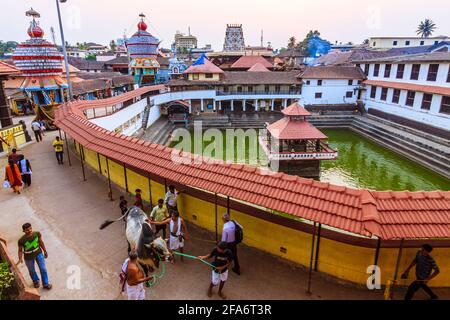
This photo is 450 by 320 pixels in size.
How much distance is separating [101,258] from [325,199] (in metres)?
5.63

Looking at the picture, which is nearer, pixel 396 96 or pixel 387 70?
pixel 396 96

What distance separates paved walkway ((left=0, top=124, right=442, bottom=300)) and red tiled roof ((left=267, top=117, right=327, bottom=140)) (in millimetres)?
13734

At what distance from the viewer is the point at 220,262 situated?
18.6 ft

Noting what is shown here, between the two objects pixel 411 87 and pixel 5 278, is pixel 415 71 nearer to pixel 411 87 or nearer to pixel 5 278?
pixel 411 87

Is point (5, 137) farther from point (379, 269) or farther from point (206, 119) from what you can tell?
point (206, 119)

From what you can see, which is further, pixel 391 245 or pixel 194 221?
pixel 194 221

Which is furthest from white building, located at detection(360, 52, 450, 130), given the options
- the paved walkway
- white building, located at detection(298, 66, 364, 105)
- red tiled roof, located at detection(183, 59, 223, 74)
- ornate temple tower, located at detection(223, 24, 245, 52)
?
ornate temple tower, located at detection(223, 24, 245, 52)

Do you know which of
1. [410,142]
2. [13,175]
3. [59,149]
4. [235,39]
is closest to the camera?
[13,175]

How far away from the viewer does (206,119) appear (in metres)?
39.0

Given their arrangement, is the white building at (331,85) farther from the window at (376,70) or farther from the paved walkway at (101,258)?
the paved walkway at (101,258)

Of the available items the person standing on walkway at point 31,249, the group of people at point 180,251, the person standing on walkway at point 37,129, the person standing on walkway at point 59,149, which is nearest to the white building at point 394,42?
the person standing on walkway at point 37,129

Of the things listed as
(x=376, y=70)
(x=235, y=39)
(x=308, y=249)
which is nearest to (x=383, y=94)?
(x=376, y=70)

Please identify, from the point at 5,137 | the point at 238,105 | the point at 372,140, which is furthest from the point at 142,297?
the point at 238,105
